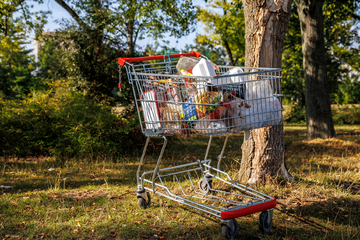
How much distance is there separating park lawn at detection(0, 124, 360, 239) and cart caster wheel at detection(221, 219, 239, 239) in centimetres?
10

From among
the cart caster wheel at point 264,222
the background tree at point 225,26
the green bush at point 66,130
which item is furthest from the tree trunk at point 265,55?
the background tree at point 225,26

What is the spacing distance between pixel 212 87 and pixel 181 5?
360 inches

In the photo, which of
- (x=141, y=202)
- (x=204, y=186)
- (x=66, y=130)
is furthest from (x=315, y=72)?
(x=141, y=202)

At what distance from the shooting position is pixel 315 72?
9008 mm

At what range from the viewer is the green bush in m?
7.02

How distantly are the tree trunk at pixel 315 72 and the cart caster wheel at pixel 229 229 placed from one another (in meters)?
6.83

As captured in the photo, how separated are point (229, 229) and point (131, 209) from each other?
1.37 m

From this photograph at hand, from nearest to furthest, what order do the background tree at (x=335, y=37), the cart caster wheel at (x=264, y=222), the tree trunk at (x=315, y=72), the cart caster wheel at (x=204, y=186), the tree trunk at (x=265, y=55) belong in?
1. the cart caster wheel at (x=264, y=222)
2. the tree trunk at (x=265, y=55)
3. the cart caster wheel at (x=204, y=186)
4. the tree trunk at (x=315, y=72)
5. the background tree at (x=335, y=37)

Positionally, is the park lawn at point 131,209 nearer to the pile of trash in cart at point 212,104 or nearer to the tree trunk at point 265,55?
the tree trunk at point 265,55

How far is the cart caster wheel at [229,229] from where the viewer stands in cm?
313

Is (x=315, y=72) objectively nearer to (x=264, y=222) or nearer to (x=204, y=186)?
(x=204, y=186)

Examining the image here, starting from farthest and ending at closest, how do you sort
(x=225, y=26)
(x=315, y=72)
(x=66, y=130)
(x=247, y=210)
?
(x=225, y=26)
(x=315, y=72)
(x=66, y=130)
(x=247, y=210)

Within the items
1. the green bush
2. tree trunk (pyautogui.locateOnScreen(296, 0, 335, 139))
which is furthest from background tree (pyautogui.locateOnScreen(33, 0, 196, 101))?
tree trunk (pyautogui.locateOnScreen(296, 0, 335, 139))

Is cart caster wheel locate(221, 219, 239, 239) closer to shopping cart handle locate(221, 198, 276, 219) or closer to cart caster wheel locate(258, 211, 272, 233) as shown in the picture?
shopping cart handle locate(221, 198, 276, 219)
